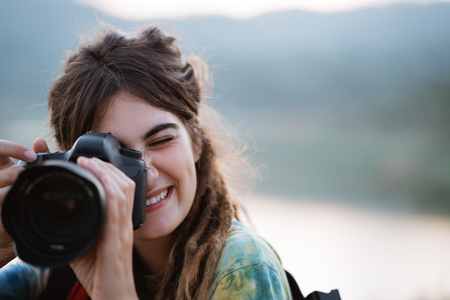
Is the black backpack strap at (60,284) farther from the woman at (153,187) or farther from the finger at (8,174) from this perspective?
the finger at (8,174)

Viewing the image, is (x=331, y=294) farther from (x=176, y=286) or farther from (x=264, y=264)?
(x=176, y=286)

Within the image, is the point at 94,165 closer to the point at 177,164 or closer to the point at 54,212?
the point at 54,212

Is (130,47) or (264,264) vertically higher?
(130,47)

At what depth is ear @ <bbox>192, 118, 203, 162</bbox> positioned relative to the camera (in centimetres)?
110

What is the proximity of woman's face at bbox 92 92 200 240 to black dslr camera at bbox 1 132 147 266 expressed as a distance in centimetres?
27

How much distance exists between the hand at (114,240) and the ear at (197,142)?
1.47 feet

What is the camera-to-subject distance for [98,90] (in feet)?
3.09

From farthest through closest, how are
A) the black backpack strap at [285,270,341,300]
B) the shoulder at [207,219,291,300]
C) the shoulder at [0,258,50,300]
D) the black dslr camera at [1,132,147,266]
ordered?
the shoulder at [0,258,50,300] < the black backpack strap at [285,270,341,300] < the shoulder at [207,219,291,300] < the black dslr camera at [1,132,147,266]

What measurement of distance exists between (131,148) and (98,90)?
0.19 m

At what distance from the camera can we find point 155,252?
1.11m

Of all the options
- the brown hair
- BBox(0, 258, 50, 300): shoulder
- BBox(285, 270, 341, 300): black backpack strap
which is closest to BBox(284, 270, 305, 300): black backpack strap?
BBox(285, 270, 341, 300): black backpack strap

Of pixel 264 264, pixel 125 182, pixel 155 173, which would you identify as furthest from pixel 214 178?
pixel 125 182

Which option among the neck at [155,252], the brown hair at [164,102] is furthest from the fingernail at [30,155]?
the neck at [155,252]

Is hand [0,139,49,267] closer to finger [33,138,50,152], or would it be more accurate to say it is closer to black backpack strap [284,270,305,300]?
finger [33,138,50,152]
